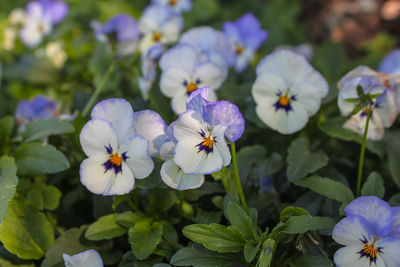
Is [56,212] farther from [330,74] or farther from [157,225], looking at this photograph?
[330,74]

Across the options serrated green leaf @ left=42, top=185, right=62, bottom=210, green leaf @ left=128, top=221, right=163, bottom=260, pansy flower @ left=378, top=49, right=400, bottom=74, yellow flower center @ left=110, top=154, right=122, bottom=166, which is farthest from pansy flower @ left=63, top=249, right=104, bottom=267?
pansy flower @ left=378, top=49, right=400, bottom=74

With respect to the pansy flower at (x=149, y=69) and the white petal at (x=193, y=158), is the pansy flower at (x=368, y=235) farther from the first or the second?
the pansy flower at (x=149, y=69)

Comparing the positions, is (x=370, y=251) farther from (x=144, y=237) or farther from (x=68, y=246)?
(x=68, y=246)

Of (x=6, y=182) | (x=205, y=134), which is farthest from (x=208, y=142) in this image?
(x=6, y=182)

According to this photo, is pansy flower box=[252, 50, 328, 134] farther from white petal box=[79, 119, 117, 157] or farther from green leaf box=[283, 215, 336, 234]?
white petal box=[79, 119, 117, 157]

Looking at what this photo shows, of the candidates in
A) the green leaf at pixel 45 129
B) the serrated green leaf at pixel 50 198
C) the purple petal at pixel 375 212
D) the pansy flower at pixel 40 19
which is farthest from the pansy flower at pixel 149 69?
the pansy flower at pixel 40 19

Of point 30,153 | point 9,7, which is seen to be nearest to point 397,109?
point 30,153
